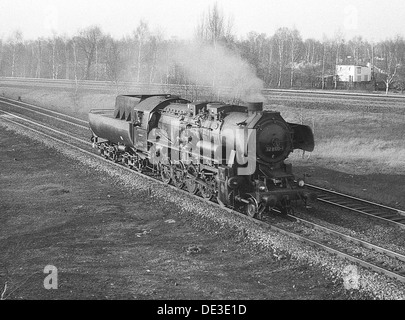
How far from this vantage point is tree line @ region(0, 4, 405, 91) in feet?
145

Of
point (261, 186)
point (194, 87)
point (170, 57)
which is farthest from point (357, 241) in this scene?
point (170, 57)

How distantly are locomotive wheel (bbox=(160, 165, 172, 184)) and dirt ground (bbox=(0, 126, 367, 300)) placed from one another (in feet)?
4.30

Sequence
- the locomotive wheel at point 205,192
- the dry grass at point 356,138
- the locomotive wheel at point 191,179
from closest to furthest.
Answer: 1. the locomotive wheel at point 205,192
2. the locomotive wheel at point 191,179
3. the dry grass at point 356,138

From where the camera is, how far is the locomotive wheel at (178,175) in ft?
58.7

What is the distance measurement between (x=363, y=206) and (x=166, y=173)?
25.4 feet

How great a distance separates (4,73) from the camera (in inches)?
3831

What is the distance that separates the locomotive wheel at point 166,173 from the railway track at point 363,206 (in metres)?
5.96

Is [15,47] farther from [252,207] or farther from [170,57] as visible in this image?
[252,207]

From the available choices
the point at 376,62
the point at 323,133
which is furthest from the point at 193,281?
→ the point at 376,62

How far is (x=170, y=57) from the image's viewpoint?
173 ft

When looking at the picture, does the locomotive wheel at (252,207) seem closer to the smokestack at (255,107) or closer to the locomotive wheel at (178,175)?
the smokestack at (255,107)

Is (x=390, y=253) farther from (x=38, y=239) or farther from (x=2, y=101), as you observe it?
(x=2, y=101)

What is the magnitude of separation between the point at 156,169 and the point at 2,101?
36145 millimetres

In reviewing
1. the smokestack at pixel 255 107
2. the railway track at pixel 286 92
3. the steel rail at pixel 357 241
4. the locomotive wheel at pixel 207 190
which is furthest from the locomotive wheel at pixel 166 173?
the railway track at pixel 286 92
